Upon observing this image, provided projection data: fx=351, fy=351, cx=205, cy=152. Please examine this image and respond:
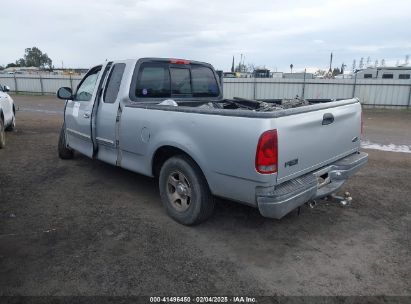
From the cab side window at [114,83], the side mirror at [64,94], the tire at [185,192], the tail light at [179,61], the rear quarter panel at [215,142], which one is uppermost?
the tail light at [179,61]

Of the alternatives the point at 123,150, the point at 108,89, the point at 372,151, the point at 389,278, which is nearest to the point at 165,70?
the point at 108,89

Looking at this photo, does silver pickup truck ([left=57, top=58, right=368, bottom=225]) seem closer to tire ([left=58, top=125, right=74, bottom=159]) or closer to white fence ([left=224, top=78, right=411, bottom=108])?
tire ([left=58, top=125, right=74, bottom=159])

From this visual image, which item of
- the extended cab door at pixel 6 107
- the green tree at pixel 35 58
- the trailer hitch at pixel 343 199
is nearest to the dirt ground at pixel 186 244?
the trailer hitch at pixel 343 199

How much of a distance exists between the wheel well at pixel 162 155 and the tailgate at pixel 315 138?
3.49 feet

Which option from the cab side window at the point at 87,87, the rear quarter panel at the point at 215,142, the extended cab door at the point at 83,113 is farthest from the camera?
the cab side window at the point at 87,87

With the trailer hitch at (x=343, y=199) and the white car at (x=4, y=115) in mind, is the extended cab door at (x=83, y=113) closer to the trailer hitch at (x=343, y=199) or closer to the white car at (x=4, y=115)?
the white car at (x=4, y=115)

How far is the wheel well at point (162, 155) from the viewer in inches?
156

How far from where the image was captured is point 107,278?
3012 mm

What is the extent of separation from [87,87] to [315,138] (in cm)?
374

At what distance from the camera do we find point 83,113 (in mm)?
5395

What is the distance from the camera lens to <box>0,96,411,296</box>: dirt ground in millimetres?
2947

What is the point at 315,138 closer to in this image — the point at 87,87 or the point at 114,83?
the point at 114,83

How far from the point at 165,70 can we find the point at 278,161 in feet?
8.34

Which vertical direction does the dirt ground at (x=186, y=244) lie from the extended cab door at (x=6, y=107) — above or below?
below
